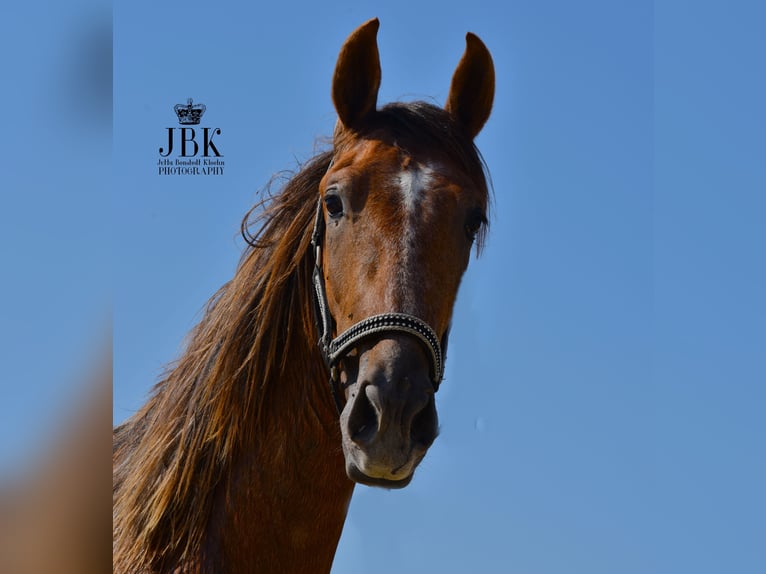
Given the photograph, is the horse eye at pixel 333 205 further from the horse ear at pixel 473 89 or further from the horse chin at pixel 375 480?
the horse chin at pixel 375 480

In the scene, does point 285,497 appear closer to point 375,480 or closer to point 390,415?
point 375,480

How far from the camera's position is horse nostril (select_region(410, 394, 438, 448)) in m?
3.35

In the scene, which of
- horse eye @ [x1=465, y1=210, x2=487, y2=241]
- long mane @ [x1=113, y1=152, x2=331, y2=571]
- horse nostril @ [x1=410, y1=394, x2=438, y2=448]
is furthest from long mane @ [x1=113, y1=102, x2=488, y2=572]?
horse nostril @ [x1=410, y1=394, x2=438, y2=448]

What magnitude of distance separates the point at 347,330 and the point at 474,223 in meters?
0.78

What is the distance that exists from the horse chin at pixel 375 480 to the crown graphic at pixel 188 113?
189 cm

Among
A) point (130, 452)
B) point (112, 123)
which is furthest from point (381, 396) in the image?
point (130, 452)

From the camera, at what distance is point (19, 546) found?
263cm

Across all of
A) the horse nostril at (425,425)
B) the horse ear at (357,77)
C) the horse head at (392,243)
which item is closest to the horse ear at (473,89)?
the horse head at (392,243)

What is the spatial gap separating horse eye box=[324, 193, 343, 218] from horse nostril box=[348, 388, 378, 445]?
83 centimetres

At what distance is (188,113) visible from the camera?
14.3 feet

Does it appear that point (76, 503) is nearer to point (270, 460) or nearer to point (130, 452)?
point (270, 460)

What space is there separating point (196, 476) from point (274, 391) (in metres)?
0.48

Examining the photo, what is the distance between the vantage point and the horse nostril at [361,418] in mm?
3363

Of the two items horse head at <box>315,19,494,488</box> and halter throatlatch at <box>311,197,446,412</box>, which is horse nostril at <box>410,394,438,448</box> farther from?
halter throatlatch at <box>311,197,446,412</box>
